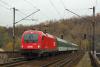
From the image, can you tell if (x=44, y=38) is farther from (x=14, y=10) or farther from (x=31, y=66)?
(x=14, y=10)

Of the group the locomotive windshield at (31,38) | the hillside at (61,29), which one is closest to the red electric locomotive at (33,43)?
the locomotive windshield at (31,38)

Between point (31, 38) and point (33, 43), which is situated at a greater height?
point (31, 38)

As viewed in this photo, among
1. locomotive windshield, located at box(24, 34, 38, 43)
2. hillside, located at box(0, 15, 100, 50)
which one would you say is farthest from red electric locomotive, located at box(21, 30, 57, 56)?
hillside, located at box(0, 15, 100, 50)

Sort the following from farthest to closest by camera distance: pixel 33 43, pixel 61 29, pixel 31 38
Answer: pixel 61 29 < pixel 31 38 < pixel 33 43

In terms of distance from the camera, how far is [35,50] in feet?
112

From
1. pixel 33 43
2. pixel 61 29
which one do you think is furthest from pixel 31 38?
pixel 61 29

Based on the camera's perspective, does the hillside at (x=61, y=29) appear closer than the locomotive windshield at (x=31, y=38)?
No

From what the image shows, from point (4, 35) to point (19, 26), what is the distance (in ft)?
75.9

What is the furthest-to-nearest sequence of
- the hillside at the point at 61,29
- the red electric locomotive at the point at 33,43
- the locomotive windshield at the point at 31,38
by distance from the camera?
the hillside at the point at 61,29
the locomotive windshield at the point at 31,38
the red electric locomotive at the point at 33,43

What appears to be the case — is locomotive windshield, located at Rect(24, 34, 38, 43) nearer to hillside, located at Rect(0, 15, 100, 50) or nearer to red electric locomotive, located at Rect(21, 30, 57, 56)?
red electric locomotive, located at Rect(21, 30, 57, 56)

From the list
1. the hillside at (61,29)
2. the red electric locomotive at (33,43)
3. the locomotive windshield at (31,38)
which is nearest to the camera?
the red electric locomotive at (33,43)

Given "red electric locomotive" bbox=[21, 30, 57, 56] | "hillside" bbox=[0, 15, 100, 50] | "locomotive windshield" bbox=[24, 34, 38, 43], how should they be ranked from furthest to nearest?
"hillside" bbox=[0, 15, 100, 50] → "locomotive windshield" bbox=[24, 34, 38, 43] → "red electric locomotive" bbox=[21, 30, 57, 56]

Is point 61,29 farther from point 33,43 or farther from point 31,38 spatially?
point 33,43

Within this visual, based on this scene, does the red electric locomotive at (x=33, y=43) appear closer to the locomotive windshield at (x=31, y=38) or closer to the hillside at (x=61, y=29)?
the locomotive windshield at (x=31, y=38)
